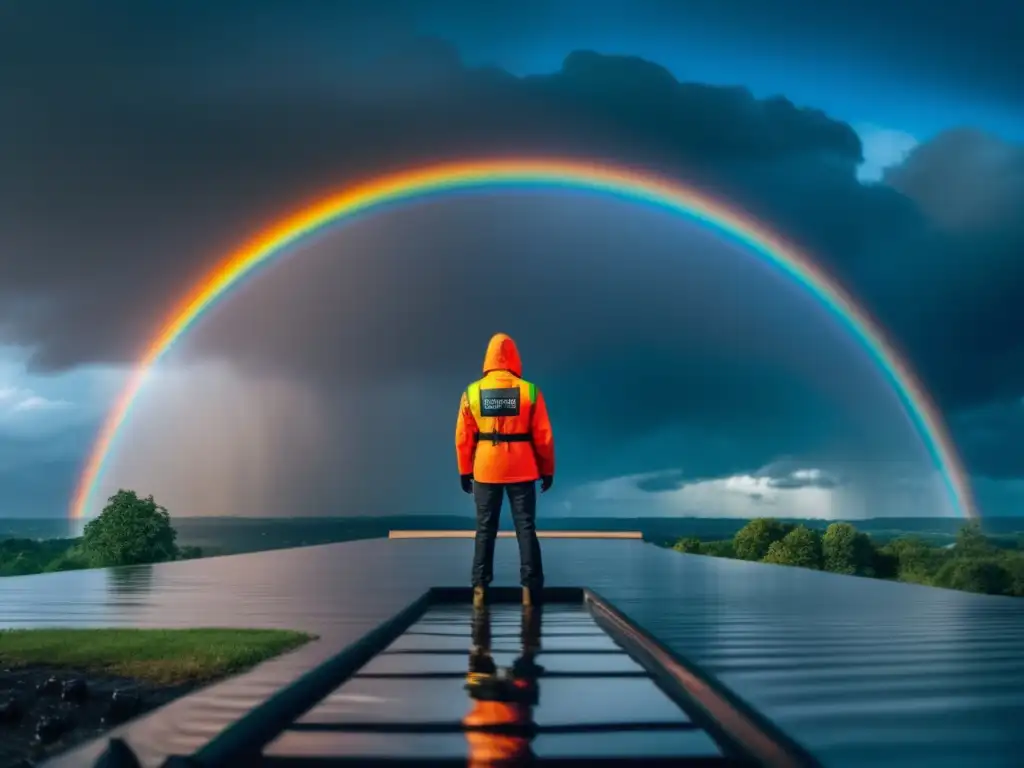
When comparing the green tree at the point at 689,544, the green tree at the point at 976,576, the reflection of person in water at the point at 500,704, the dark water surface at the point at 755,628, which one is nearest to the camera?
the reflection of person in water at the point at 500,704

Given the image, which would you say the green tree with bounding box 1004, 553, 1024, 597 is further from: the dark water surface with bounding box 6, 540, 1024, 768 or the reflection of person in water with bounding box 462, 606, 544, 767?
the reflection of person in water with bounding box 462, 606, 544, 767

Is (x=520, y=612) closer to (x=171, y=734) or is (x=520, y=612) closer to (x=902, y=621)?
(x=902, y=621)

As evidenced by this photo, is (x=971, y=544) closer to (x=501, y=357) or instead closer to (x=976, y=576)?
(x=976, y=576)

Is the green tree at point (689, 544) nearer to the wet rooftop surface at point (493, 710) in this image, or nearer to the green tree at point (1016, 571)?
the green tree at point (1016, 571)

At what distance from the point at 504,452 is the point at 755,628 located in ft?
8.31

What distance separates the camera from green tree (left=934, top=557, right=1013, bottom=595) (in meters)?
38.8

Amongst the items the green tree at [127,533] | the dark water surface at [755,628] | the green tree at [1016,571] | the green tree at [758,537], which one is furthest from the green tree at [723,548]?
the dark water surface at [755,628]

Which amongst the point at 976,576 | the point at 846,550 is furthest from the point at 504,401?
the point at 846,550

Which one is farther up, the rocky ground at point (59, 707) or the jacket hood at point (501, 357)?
the jacket hood at point (501, 357)

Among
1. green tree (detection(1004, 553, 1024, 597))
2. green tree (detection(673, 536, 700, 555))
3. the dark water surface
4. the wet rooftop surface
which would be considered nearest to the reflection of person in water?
the wet rooftop surface

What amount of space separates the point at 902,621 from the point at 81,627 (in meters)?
5.57

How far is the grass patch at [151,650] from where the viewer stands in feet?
14.8

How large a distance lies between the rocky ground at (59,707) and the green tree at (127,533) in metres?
28.6

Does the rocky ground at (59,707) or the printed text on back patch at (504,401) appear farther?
the printed text on back patch at (504,401)
